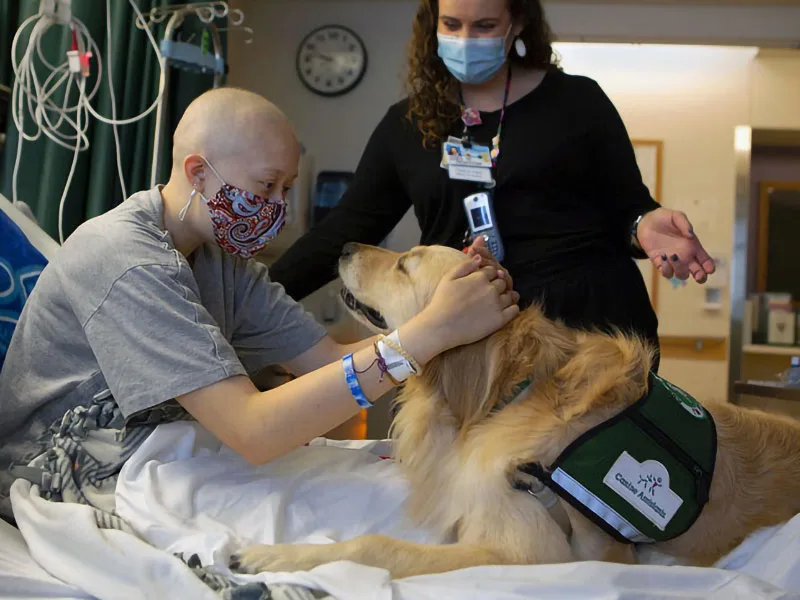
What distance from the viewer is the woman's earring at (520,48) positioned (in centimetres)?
192

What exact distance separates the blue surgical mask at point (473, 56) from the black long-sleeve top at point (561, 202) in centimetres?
11

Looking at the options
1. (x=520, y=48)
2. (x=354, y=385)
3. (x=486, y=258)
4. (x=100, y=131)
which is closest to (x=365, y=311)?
(x=486, y=258)

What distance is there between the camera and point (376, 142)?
80.0 inches

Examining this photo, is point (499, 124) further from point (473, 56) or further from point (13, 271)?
point (13, 271)

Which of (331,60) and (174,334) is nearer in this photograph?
(174,334)

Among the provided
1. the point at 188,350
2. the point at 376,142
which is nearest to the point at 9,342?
the point at 188,350

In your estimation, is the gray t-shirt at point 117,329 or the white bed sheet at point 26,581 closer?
the white bed sheet at point 26,581

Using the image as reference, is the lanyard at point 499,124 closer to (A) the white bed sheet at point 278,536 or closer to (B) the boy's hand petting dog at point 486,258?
(B) the boy's hand petting dog at point 486,258

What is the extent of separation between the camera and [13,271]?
1.46 metres

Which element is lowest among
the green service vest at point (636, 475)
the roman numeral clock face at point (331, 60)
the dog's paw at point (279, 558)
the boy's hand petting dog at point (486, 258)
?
the dog's paw at point (279, 558)

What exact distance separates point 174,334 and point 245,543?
0.33 m

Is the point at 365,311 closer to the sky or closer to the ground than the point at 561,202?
closer to the ground

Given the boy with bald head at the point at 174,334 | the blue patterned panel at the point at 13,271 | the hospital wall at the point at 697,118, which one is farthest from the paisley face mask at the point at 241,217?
the hospital wall at the point at 697,118

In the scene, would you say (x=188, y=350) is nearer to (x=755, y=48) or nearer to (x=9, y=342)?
(x=9, y=342)
